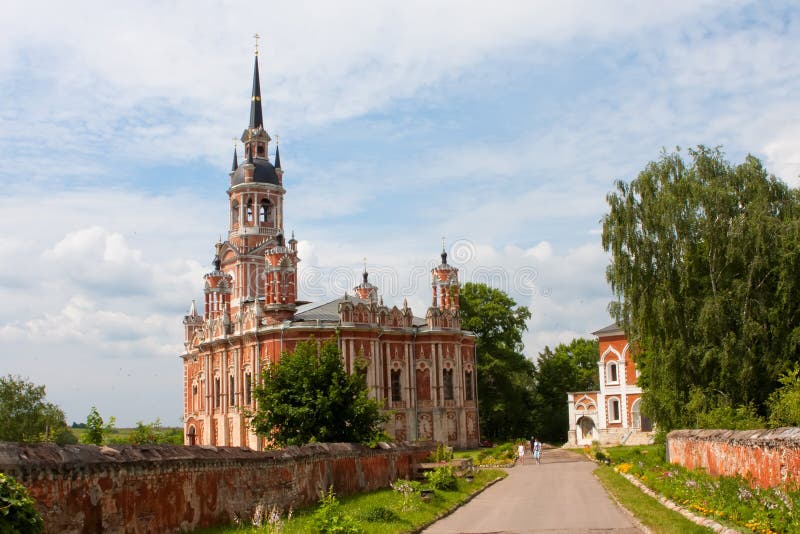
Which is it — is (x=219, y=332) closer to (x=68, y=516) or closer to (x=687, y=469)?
(x=687, y=469)

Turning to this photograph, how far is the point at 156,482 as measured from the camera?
1233cm

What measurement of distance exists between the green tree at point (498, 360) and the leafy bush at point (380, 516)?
45440 mm

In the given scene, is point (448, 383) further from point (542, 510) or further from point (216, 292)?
point (542, 510)

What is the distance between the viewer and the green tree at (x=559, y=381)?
65.6 m

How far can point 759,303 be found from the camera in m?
28.3

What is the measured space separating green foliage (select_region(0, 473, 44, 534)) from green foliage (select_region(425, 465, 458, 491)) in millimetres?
15875

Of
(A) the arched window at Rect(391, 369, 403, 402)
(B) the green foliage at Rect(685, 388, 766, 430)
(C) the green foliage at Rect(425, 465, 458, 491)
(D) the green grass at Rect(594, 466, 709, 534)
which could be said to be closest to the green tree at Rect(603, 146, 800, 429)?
(B) the green foliage at Rect(685, 388, 766, 430)

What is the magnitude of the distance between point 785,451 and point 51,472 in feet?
33.6

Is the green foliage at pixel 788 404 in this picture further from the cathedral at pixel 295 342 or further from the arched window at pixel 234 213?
the arched window at pixel 234 213

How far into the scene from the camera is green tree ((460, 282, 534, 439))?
62.9 metres

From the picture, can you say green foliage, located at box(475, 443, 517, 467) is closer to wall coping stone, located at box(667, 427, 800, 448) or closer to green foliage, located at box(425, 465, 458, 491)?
green foliage, located at box(425, 465, 458, 491)

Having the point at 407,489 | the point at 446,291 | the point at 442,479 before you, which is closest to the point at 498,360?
the point at 446,291

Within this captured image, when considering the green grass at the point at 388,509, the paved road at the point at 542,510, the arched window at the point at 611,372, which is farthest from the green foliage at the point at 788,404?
the arched window at the point at 611,372

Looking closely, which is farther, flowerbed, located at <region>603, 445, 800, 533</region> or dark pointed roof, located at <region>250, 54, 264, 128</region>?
dark pointed roof, located at <region>250, 54, 264, 128</region>
